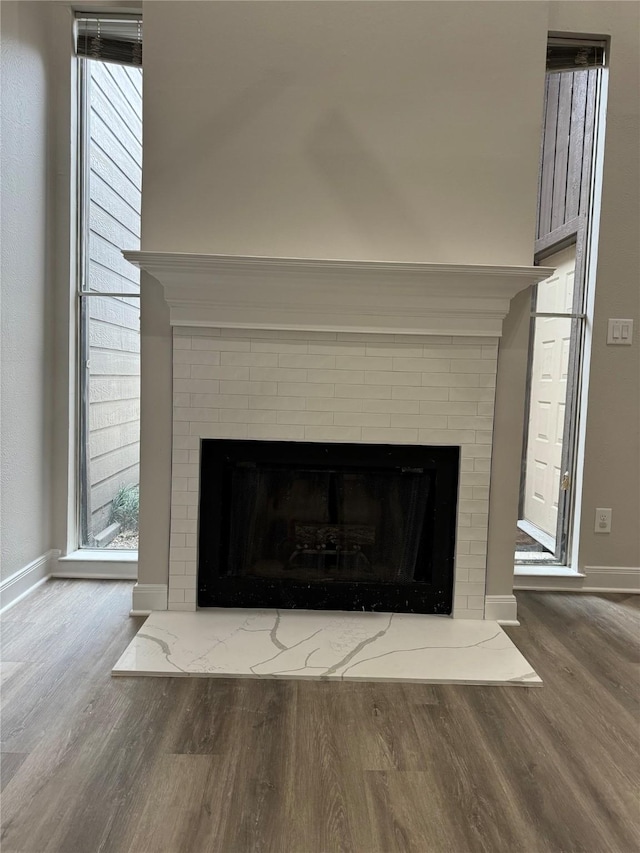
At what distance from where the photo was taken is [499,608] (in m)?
2.49

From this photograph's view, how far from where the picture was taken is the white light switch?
2.84 m

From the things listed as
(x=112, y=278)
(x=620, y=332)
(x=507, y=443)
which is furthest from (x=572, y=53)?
(x=112, y=278)

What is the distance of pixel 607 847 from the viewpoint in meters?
1.32

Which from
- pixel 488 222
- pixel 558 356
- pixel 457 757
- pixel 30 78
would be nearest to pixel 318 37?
pixel 488 222

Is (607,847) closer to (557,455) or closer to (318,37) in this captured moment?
(557,455)

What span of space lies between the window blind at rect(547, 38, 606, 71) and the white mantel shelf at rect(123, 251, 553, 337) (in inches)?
48.2

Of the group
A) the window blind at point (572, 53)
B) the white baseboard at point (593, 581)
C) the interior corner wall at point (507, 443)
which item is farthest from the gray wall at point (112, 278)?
the white baseboard at point (593, 581)

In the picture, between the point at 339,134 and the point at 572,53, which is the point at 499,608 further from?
→ the point at 572,53

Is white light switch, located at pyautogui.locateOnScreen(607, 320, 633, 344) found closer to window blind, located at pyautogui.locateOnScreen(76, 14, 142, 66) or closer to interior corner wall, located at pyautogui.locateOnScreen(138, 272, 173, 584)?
interior corner wall, located at pyautogui.locateOnScreen(138, 272, 173, 584)

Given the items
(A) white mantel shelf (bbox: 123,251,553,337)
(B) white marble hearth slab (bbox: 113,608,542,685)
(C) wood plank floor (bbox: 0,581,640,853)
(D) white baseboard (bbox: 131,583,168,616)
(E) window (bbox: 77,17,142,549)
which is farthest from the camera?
(E) window (bbox: 77,17,142,549)

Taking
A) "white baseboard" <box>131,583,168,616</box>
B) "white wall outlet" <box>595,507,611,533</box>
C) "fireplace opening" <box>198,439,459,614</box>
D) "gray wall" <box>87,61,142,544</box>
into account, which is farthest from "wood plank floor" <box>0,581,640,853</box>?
"gray wall" <box>87,61,142,544</box>

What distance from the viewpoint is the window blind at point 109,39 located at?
269 cm

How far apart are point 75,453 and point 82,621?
0.85 metres

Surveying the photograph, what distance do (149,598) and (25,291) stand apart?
140cm
